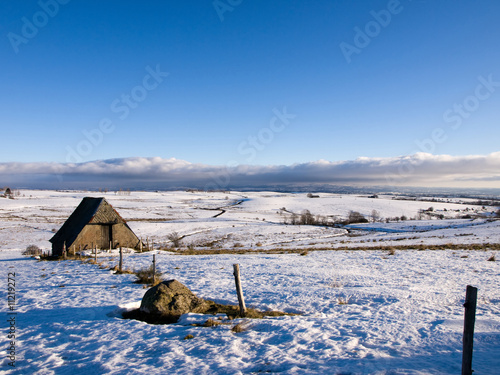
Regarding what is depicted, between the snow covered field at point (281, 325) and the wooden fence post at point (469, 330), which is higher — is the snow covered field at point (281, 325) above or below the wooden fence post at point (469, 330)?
below

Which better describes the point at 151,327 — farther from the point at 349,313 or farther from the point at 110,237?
the point at 110,237

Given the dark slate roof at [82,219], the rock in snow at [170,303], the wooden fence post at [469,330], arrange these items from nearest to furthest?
the wooden fence post at [469,330], the rock in snow at [170,303], the dark slate roof at [82,219]

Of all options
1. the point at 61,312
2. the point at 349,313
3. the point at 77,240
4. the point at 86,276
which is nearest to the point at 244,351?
the point at 349,313

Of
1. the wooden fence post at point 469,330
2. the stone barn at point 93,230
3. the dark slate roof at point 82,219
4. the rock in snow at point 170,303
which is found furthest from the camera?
the dark slate roof at point 82,219

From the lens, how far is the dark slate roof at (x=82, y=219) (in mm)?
25602

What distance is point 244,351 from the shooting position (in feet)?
21.7

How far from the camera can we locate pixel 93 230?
26.0 m

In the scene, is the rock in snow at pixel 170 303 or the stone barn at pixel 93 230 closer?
the rock in snow at pixel 170 303

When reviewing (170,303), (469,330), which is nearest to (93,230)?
(170,303)

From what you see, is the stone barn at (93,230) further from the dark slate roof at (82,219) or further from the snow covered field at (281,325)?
the snow covered field at (281,325)

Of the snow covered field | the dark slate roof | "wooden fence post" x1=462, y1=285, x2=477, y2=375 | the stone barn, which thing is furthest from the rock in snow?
the dark slate roof

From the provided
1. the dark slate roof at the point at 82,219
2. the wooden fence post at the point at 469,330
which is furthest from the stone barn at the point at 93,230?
the wooden fence post at the point at 469,330

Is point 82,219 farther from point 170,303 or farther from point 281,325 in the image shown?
point 281,325

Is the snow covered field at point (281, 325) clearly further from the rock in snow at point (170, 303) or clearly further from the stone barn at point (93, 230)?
the stone barn at point (93, 230)
